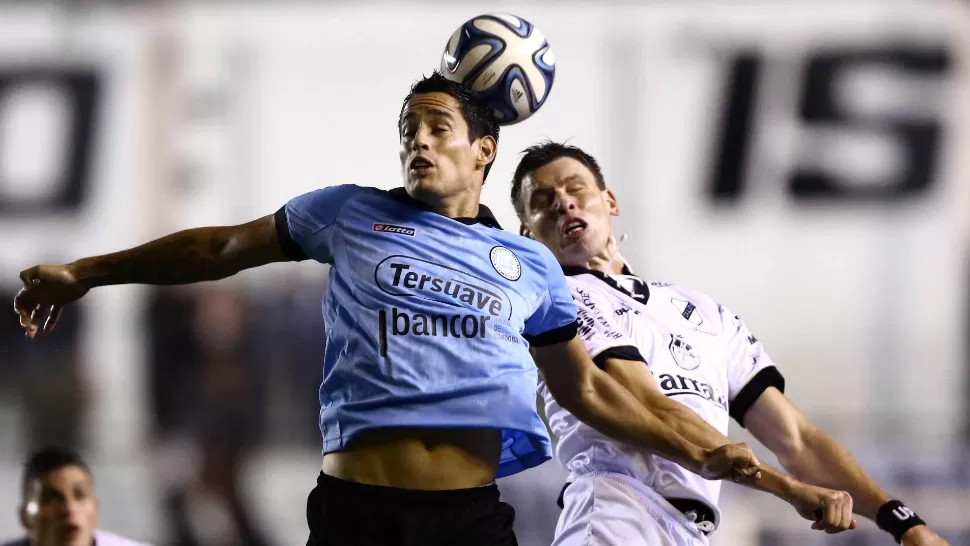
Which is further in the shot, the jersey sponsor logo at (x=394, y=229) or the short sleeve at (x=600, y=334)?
the short sleeve at (x=600, y=334)

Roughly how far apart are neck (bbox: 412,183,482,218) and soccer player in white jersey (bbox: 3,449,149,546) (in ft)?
7.78

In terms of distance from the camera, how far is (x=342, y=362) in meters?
3.29

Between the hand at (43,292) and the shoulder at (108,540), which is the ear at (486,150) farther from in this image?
the shoulder at (108,540)

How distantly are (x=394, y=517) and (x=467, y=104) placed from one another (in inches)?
49.2

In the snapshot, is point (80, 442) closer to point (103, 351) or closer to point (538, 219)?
point (103, 351)

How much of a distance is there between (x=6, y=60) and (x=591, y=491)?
9371 mm

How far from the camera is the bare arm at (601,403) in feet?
11.9

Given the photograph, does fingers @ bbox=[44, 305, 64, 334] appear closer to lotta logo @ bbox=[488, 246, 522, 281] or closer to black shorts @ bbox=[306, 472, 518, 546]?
black shorts @ bbox=[306, 472, 518, 546]

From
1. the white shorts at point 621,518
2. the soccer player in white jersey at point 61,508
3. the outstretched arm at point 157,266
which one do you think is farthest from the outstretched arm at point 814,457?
the soccer player in white jersey at point 61,508

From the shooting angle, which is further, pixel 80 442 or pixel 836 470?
pixel 80 442

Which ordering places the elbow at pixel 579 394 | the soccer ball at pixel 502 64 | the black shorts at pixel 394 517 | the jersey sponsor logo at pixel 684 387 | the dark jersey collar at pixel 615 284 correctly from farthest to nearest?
the dark jersey collar at pixel 615 284
the jersey sponsor logo at pixel 684 387
the soccer ball at pixel 502 64
the elbow at pixel 579 394
the black shorts at pixel 394 517

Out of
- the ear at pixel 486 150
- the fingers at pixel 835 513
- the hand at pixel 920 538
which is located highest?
the ear at pixel 486 150

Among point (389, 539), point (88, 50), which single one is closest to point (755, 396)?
point (389, 539)

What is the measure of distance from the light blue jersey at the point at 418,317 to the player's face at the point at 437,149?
0.29 feet
